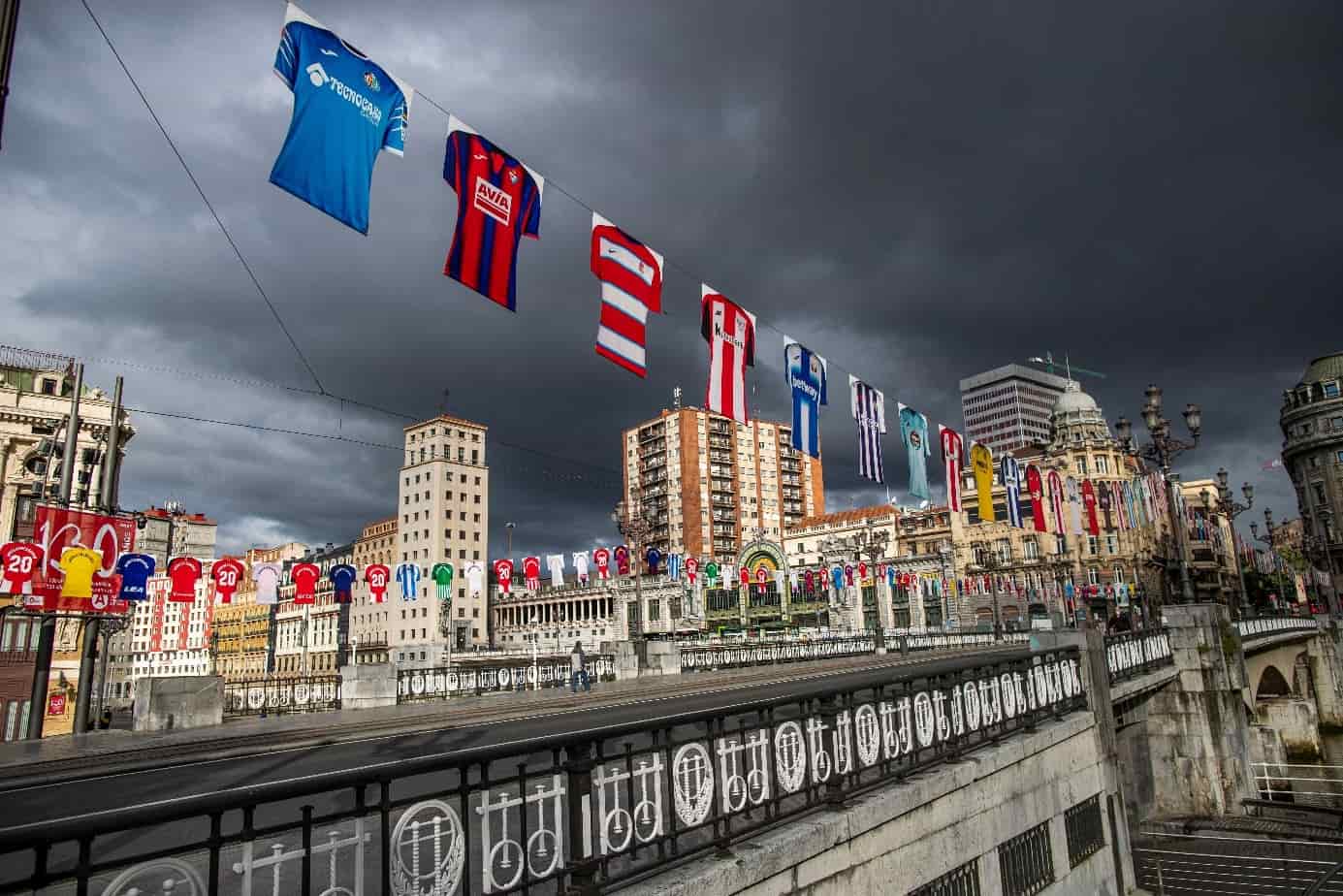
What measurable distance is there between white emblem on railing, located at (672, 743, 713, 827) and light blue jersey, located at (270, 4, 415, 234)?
819 cm

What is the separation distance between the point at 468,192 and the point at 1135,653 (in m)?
18.3

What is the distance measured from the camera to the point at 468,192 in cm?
1249

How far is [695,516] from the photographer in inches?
4697

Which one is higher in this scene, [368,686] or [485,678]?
[368,686]

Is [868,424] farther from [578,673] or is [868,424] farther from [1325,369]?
[1325,369]

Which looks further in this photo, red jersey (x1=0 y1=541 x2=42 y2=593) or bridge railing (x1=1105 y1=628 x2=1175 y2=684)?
red jersey (x1=0 y1=541 x2=42 y2=593)

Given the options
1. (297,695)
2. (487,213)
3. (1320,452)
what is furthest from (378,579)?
(1320,452)

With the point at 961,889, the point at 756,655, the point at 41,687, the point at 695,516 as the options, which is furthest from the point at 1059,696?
the point at 695,516

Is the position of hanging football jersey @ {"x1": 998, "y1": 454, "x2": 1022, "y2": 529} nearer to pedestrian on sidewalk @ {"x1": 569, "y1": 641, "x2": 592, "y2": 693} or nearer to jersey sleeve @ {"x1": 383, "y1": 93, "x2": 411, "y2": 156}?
pedestrian on sidewalk @ {"x1": 569, "y1": 641, "x2": 592, "y2": 693}

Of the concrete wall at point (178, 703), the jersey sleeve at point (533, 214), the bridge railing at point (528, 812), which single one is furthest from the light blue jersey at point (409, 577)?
the bridge railing at point (528, 812)

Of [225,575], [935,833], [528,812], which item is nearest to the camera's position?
[528,812]

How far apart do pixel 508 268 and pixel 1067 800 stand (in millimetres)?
12165

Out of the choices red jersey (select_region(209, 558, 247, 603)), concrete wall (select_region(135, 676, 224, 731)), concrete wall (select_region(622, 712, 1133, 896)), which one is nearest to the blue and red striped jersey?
concrete wall (select_region(622, 712, 1133, 896))

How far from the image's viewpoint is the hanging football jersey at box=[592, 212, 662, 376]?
15234mm
